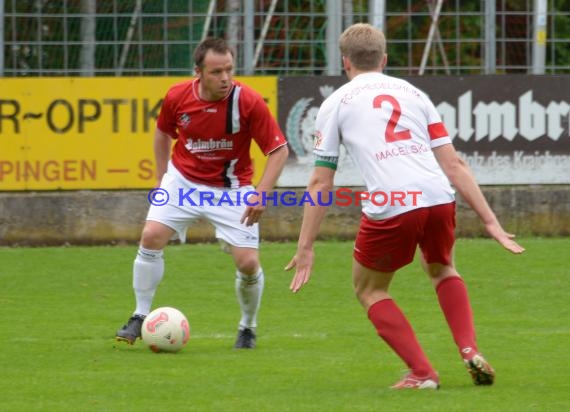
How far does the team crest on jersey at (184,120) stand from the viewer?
345 inches

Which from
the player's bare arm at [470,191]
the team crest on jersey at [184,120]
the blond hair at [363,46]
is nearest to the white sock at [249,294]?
the team crest on jersey at [184,120]

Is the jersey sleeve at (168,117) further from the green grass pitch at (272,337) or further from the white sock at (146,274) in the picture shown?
the green grass pitch at (272,337)

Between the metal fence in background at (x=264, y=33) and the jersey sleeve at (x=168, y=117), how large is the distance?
5.79m

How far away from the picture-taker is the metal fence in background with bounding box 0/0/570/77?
575 inches

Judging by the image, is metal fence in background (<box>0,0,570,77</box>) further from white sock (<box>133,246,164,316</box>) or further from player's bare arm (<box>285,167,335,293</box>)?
player's bare arm (<box>285,167,335,293</box>)

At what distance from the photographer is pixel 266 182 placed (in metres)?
8.49

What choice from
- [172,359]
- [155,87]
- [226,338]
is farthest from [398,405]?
[155,87]

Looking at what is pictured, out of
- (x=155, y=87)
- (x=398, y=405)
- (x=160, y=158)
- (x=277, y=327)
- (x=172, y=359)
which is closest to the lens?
(x=398, y=405)

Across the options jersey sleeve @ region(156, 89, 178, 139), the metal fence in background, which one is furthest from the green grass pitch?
the metal fence in background

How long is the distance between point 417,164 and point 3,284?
20.1 ft

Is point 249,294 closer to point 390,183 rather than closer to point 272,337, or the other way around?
point 272,337

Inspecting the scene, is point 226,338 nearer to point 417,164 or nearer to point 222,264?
point 417,164

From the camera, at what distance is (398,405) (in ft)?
21.4

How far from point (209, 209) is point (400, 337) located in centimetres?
228
